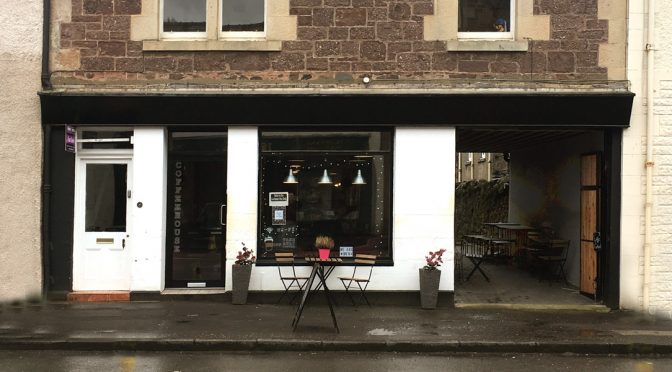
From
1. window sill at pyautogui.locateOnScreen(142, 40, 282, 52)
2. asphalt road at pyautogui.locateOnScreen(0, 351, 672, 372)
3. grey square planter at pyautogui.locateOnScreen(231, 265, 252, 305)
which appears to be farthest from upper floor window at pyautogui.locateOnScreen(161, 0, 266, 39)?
asphalt road at pyautogui.locateOnScreen(0, 351, 672, 372)

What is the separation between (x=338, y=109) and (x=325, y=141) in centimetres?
64

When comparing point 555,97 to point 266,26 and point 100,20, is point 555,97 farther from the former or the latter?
point 100,20

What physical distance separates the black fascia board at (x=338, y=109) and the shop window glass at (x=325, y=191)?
405mm

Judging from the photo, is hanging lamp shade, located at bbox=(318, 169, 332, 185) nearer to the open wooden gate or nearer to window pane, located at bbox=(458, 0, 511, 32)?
window pane, located at bbox=(458, 0, 511, 32)

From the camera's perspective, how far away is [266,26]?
33.0 ft

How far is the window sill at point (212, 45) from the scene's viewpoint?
9.93 m

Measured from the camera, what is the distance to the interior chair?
39.0 feet

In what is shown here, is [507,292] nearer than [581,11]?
Answer: No

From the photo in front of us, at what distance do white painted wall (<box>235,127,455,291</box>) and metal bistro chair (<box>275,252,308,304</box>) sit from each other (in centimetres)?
12

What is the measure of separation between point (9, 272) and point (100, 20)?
4.28 m

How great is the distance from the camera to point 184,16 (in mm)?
10297

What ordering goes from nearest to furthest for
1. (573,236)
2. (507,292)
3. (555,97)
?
1. (555,97)
2. (507,292)
3. (573,236)

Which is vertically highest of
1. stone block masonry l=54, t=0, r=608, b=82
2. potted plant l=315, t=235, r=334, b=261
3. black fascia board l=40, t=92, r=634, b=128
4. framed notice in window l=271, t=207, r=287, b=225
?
stone block masonry l=54, t=0, r=608, b=82

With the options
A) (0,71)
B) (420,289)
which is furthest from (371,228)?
(0,71)
